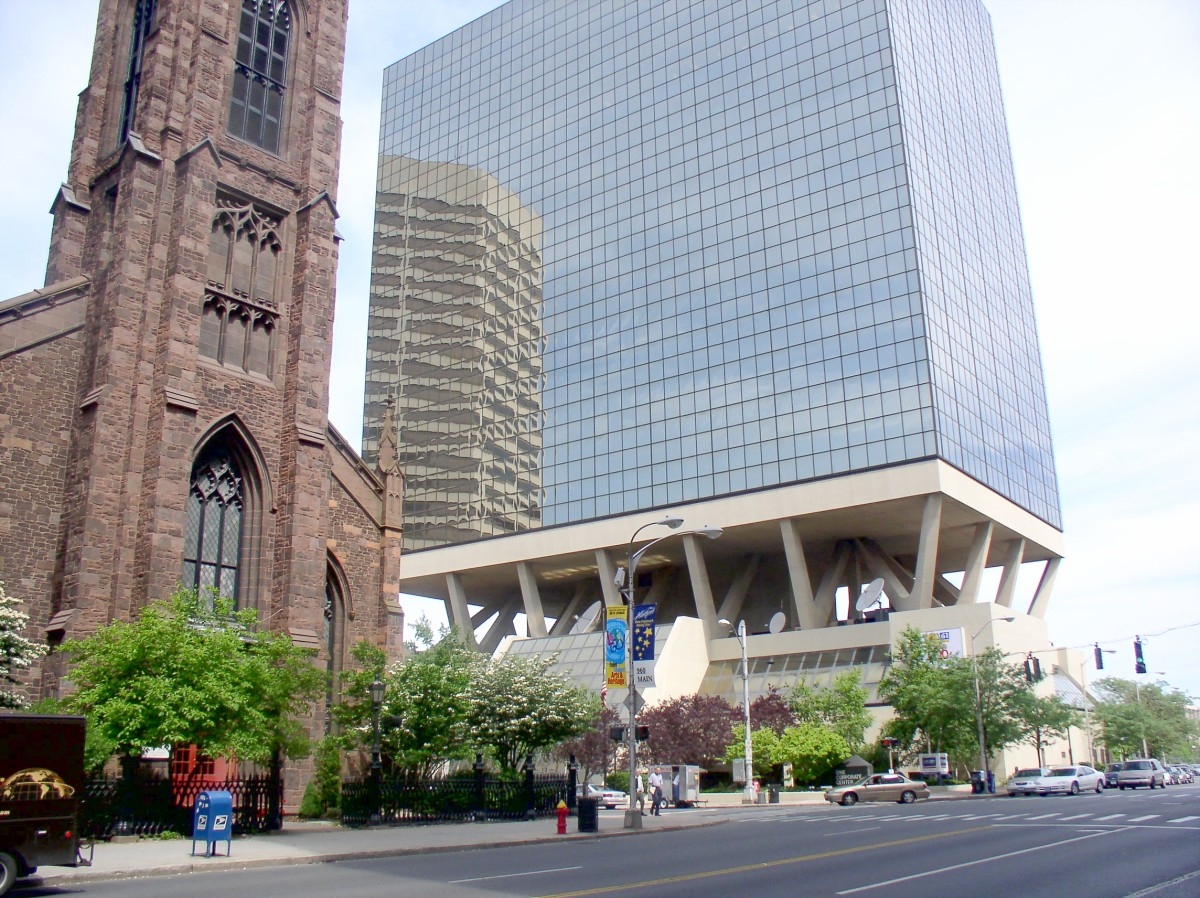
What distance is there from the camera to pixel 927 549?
64.1 m

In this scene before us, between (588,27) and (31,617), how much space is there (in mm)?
78782

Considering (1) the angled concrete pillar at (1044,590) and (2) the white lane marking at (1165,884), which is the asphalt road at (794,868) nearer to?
(2) the white lane marking at (1165,884)

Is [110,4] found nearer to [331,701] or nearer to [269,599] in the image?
[269,599]

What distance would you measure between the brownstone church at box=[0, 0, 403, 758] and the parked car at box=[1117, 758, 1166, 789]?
38851mm

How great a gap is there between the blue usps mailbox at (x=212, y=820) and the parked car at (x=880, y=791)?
2883cm

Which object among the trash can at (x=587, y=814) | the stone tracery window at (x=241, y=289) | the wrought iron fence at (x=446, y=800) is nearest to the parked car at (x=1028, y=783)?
the wrought iron fence at (x=446, y=800)

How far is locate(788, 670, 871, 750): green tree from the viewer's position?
56375mm

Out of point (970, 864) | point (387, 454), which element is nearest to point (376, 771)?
point (387, 454)

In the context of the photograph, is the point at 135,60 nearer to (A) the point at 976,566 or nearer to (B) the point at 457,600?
(B) the point at 457,600

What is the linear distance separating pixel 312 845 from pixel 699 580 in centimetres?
5144

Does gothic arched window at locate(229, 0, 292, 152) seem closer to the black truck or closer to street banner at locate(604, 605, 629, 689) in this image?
street banner at locate(604, 605, 629, 689)

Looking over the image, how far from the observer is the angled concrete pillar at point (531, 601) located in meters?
78.9

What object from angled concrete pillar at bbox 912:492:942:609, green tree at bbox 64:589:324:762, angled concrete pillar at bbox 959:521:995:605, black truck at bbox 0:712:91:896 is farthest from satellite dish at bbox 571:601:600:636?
black truck at bbox 0:712:91:896

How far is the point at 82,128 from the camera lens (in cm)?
3634
